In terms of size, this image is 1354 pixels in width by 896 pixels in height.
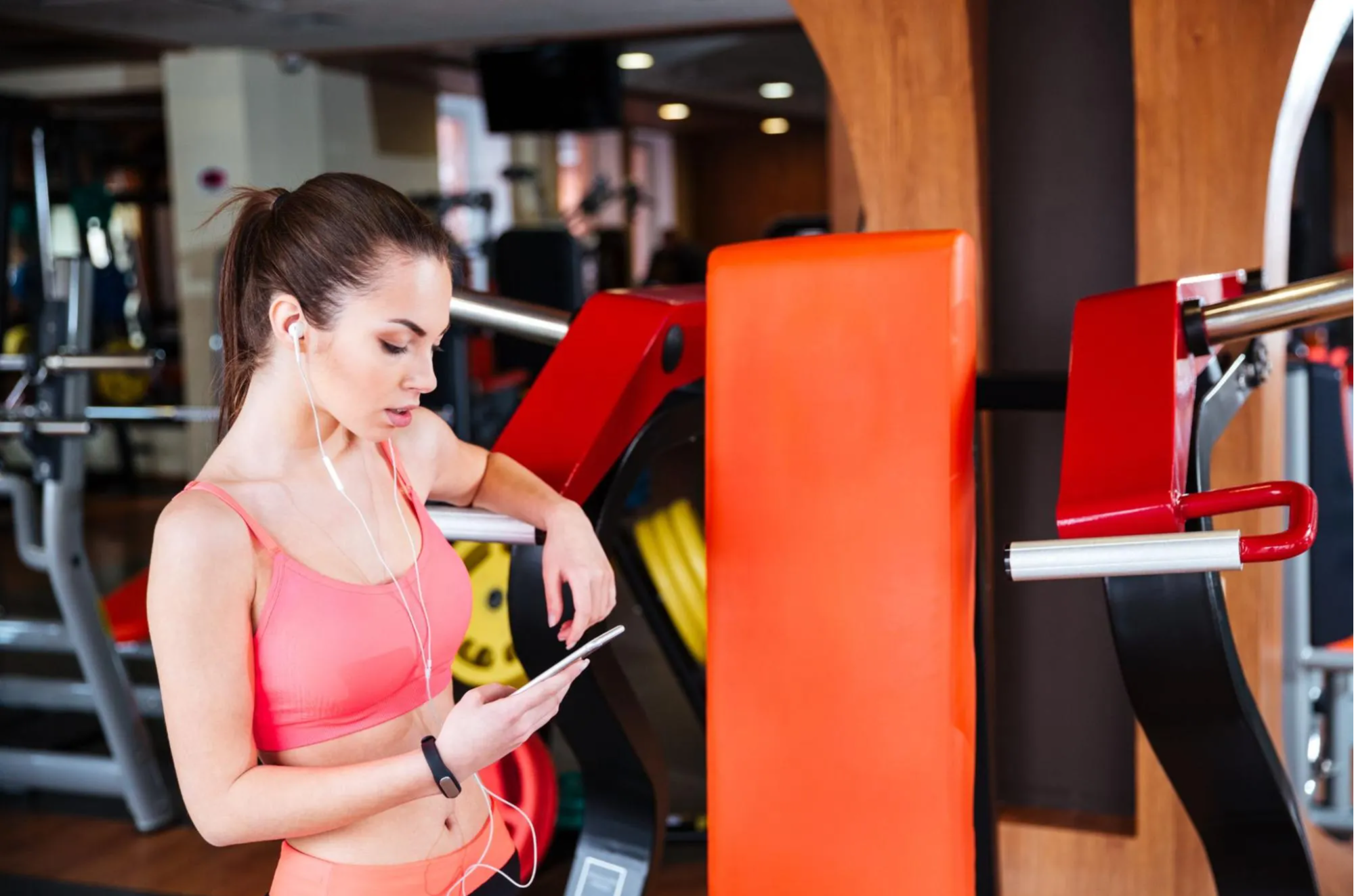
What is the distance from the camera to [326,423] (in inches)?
46.8

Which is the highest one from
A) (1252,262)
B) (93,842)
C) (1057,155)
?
(1057,155)

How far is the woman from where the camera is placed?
100 cm

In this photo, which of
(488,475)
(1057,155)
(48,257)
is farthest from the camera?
(48,257)

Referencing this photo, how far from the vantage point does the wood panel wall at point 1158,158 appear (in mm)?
1728

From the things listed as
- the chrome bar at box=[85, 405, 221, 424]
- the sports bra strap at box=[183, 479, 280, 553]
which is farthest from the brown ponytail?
the chrome bar at box=[85, 405, 221, 424]

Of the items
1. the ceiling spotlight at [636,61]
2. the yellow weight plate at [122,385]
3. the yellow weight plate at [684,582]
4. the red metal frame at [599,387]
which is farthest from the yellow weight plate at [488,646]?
the ceiling spotlight at [636,61]

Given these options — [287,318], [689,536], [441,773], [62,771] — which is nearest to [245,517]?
[287,318]

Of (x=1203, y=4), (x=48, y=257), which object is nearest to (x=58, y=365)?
(x=1203, y=4)

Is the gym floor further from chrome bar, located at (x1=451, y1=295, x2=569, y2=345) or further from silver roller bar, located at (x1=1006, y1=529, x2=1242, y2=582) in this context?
silver roller bar, located at (x1=1006, y1=529, x2=1242, y2=582)

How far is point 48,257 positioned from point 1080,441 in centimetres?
772

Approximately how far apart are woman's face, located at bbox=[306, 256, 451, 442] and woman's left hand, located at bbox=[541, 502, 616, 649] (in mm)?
249

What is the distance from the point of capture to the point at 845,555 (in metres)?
1.21

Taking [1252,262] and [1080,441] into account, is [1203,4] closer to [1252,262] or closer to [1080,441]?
[1252,262]

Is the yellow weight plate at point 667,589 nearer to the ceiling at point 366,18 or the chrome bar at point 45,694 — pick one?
the chrome bar at point 45,694
